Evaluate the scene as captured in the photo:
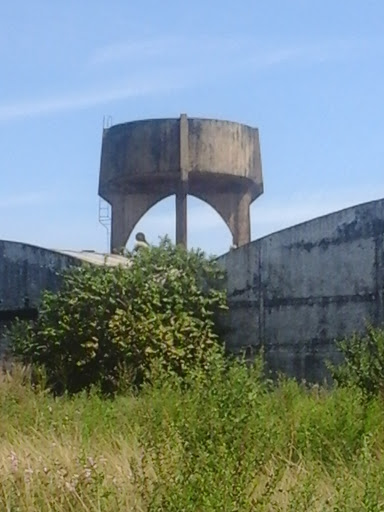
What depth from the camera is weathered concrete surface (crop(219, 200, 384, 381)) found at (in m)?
16.7

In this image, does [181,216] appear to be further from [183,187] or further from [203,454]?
[203,454]

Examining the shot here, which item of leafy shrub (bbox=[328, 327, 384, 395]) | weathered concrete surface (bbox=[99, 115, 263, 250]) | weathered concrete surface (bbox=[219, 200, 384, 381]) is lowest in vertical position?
leafy shrub (bbox=[328, 327, 384, 395])

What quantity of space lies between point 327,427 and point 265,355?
8306mm

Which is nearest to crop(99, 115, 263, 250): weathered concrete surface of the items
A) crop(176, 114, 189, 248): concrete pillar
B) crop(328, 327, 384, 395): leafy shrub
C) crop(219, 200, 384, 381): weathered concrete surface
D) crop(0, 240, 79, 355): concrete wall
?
crop(176, 114, 189, 248): concrete pillar

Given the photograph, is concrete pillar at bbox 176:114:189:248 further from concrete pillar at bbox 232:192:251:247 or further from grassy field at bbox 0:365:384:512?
grassy field at bbox 0:365:384:512

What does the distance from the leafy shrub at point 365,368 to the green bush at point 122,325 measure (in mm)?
3837

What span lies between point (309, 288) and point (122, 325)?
315 cm

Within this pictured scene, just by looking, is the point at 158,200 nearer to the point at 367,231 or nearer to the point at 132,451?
the point at 367,231

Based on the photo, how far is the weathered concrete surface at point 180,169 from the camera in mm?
26078

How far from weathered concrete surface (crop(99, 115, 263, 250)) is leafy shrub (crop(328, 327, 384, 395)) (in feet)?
42.5

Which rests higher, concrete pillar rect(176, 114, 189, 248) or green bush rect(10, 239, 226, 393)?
concrete pillar rect(176, 114, 189, 248)

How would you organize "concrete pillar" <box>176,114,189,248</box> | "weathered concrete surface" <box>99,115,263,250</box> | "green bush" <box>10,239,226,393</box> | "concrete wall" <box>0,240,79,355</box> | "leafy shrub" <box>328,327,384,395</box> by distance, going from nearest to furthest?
1. "leafy shrub" <box>328,327,384,395</box>
2. "green bush" <box>10,239,226,393</box>
3. "concrete wall" <box>0,240,79,355</box>
4. "concrete pillar" <box>176,114,189,248</box>
5. "weathered concrete surface" <box>99,115,263,250</box>

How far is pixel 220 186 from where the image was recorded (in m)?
27.4

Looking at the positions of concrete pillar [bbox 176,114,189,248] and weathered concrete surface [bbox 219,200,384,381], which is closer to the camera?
weathered concrete surface [bbox 219,200,384,381]
